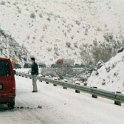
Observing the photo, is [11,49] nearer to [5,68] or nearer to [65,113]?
[5,68]

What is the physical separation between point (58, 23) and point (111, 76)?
58.3 metres

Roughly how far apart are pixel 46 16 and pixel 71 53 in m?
13.7

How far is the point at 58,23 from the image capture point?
81.5 meters

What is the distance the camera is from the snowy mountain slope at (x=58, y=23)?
71125mm

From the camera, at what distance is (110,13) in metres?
99.5

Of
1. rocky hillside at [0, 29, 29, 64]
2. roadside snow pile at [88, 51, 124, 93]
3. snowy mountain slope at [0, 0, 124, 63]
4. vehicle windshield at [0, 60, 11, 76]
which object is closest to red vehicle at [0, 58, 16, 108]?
vehicle windshield at [0, 60, 11, 76]

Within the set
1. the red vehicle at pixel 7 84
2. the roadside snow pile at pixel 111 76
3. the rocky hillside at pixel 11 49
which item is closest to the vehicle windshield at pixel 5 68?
the red vehicle at pixel 7 84

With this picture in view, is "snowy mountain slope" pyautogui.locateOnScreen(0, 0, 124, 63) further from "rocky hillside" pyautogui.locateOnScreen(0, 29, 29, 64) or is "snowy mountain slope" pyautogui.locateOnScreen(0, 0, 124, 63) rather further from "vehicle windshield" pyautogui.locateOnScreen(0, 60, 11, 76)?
"vehicle windshield" pyautogui.locateOnScreen(0, 60, 11, 76)

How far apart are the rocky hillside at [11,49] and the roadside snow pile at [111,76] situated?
34.2 meters

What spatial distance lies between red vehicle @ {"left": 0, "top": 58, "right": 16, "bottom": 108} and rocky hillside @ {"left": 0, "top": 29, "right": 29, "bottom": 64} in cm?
4421

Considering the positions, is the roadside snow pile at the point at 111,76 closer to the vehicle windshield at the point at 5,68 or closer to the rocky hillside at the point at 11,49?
the vehicle windshield at the point at 5,68

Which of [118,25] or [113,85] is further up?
[118,25]

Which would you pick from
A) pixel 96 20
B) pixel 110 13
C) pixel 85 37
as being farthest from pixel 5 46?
pixel 110 13

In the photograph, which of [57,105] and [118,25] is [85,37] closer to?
[118,25]
